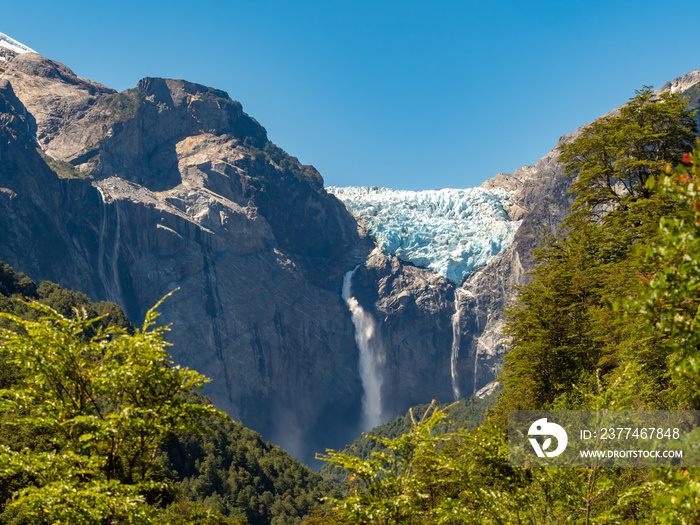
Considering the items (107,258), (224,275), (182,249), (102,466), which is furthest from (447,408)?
(107,258)

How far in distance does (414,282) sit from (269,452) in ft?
343

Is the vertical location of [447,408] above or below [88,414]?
above

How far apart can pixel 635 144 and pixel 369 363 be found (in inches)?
6596

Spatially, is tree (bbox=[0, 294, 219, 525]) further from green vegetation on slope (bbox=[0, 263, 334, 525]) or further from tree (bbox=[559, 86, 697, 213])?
tree (bbox=[559, 86, 697, 213])

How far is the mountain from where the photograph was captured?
555 ft

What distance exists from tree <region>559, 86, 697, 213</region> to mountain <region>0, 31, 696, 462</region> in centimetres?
14991

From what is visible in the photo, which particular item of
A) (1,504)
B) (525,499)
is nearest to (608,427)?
(525,499)

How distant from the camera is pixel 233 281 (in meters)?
180

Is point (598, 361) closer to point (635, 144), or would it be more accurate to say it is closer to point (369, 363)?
point (635, 144)

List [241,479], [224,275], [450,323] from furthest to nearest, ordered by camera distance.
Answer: [450,323] → [224,275] → [241,479]

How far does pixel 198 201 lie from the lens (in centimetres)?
18350

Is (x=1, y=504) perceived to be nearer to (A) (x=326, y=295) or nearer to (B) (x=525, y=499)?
(B) (x=525, y=499)

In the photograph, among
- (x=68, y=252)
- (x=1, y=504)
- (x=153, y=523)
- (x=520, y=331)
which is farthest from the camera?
(x=68, y=252)

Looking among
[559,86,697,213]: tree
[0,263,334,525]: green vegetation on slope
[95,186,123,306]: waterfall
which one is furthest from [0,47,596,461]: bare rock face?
[559,86,697,213]: tree
